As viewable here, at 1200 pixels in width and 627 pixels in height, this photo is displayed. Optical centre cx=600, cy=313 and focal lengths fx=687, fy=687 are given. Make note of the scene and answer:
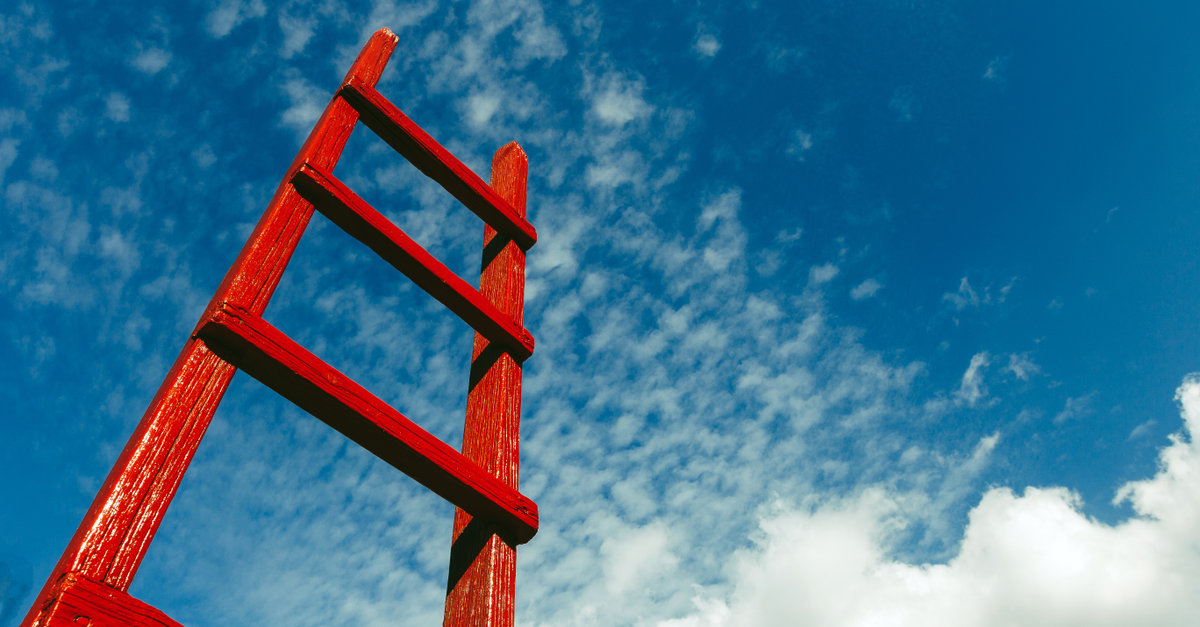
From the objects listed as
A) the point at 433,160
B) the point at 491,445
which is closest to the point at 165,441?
the point at 491,445

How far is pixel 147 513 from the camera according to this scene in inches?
55.2

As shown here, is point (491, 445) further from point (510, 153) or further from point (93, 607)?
point (510, 153)

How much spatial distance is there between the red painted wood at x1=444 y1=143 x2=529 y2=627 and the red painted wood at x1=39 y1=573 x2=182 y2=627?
32.8 inches

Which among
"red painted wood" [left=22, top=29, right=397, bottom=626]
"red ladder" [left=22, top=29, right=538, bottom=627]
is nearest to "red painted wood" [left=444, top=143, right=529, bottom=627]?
"red ladder" [left=22, top=29, right=538, bottom=627]

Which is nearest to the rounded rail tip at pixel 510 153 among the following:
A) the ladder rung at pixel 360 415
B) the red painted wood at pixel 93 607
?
the ladder rung at pixel 360 415

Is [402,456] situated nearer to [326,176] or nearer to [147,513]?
[147,513]

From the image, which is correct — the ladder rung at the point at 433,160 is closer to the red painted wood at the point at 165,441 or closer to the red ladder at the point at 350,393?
the red ladder at the point at 350,393

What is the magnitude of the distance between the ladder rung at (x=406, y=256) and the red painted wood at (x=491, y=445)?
10 centimetres

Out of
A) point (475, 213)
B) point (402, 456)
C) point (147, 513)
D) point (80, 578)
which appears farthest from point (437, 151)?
point (80, 578)

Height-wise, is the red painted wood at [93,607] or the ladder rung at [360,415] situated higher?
the ladder rung at [360,415]

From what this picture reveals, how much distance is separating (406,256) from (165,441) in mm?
1009

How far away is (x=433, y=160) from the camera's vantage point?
9.34 feet

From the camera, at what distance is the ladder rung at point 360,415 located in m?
1.66

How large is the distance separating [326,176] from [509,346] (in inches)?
33.4
